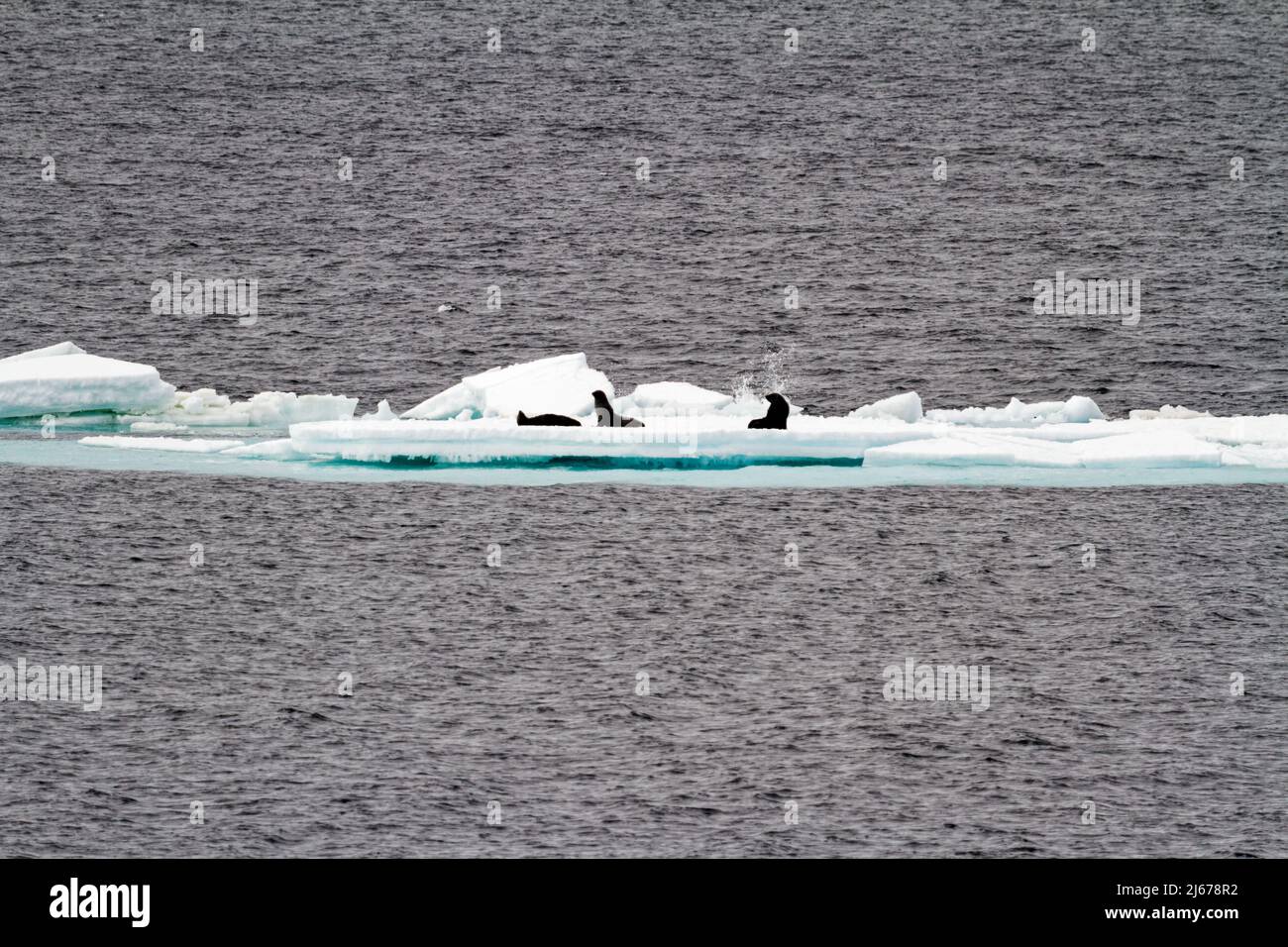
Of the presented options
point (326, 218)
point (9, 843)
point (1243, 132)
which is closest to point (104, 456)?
point (9, 843)

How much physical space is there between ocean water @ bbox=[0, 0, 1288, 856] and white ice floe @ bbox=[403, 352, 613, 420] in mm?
1980

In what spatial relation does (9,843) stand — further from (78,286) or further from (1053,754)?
(78,286)

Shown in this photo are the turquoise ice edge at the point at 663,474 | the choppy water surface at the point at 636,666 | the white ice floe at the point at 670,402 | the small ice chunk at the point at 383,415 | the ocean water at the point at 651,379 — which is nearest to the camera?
the choppy water surface at the point at 636,666

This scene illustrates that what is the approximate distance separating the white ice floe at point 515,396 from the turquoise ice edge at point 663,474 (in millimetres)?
1228

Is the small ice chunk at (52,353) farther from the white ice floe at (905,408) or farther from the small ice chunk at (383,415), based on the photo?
the white ice floe at (905,408)

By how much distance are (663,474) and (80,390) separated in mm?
5738

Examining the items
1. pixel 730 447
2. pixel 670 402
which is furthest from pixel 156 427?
pixel 730 447

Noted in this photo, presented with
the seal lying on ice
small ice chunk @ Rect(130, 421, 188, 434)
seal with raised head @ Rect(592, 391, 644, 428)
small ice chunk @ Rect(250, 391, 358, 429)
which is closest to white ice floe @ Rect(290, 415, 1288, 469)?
the seal lying on ice

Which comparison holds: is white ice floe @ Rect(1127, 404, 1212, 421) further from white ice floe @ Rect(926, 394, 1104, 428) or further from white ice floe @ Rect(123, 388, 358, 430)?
white ice floe @ Rect(123, 388, 358, 430)

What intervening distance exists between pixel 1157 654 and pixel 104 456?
8106mm

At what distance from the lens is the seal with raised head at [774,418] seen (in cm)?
1263

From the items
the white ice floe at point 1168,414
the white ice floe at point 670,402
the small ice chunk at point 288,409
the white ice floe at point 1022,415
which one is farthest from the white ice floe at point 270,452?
the white ice floe at point 1168,414

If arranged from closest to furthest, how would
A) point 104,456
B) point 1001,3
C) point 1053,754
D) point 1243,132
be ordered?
point 1053,754 < point 104,456 < point 1243,132 < point 1001,3

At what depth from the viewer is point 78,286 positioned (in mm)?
20453
